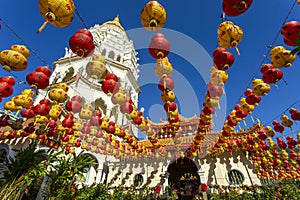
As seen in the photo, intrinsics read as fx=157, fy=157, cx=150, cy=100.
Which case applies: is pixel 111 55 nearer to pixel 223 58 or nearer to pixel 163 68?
pixel 163 68

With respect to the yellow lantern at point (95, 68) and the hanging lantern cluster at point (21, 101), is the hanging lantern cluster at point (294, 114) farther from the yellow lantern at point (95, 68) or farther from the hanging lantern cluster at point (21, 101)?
the hanging lantern cluster at point (21, 101)

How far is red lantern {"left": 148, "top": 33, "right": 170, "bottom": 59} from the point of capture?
341cm

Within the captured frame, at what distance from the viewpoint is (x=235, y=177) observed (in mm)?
11289

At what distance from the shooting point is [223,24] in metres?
3.15

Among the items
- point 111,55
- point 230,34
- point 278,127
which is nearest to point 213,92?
point 230,34

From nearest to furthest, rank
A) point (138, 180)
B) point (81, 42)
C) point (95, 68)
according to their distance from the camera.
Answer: point (81, 42), point (95, 68), point (138, 180)

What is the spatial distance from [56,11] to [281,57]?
454cm

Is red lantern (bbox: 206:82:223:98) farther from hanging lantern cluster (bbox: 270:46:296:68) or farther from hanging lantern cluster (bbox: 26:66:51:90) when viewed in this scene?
hanging lantern cluster (bbox: 26:66:51:90)

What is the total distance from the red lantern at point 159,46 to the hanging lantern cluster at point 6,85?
525 cm

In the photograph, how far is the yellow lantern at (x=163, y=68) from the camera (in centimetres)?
415

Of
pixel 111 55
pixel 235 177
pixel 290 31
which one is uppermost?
pixel 111 55

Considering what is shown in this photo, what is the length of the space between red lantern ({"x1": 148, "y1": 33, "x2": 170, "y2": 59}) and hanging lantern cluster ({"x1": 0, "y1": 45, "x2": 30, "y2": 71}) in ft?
11.9

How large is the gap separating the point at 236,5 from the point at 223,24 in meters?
0.69

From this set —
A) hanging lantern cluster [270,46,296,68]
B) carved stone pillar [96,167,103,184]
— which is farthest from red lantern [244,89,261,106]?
carved stone pillar [96,167,103,184]
